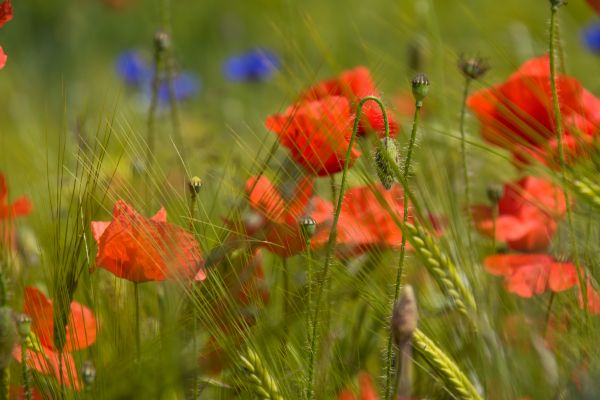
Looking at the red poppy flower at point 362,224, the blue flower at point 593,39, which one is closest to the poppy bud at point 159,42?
the red poppy flower at point 362,224

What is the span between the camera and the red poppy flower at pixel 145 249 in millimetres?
610

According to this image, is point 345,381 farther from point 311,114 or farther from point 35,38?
point 35,38

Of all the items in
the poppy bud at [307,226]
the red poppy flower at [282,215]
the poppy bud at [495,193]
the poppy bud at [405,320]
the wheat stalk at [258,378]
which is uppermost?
the poppy bud at [495,193]

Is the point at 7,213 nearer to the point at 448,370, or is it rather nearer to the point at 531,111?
the point at 448,370

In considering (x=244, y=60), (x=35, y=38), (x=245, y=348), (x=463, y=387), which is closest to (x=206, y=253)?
(x=245, y=348)

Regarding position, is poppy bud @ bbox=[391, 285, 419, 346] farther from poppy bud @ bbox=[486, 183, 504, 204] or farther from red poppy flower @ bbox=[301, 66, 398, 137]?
poppy bud @ bbox=[486, 183, 504, 204]

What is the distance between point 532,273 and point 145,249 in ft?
1.03

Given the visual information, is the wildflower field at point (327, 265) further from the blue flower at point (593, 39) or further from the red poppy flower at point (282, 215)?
the blue flower at point (593, 39)

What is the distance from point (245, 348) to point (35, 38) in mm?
3134

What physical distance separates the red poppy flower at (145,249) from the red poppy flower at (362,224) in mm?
131

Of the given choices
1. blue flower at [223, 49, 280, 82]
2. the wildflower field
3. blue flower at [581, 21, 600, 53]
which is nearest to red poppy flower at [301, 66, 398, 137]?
the wildflower field

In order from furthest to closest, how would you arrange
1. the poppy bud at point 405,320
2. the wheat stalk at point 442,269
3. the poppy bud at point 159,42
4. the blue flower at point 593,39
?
the blue flower at point 593,39 → the poppy bud at point 159,42 → the wheat stalk at point 442,269 → the poppy bud at point 405,320

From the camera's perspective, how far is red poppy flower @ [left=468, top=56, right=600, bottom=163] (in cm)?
84

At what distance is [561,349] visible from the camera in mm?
682
